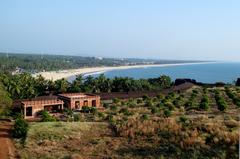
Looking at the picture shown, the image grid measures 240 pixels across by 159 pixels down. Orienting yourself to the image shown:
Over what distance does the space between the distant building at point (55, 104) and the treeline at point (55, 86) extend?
8.92 metres

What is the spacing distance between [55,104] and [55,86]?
1889 centimetres

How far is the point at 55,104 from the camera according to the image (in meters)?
47.4

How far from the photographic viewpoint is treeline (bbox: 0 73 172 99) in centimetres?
5797

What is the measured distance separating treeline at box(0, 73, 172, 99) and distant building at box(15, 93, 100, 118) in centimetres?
892

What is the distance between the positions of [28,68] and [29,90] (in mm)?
141960

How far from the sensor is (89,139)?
74.6 ft

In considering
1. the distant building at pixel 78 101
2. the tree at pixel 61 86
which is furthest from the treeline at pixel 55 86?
the distant building at pixel 78 101

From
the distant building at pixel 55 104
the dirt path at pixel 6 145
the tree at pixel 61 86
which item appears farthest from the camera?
the tree at pixel 61 86

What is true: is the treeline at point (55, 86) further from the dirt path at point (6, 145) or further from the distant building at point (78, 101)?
the dirt path at point (6, 145)

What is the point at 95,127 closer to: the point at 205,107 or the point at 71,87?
the point at 205,107

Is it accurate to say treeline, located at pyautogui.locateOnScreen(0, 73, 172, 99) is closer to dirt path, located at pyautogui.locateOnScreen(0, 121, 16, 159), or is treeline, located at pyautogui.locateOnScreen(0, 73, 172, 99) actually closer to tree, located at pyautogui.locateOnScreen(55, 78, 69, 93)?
tree, located at pyautogui.locateOnScreen(55, 78, 69, 93)

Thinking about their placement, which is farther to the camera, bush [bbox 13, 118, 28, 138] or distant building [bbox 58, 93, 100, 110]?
distant building [bbox 58, 93, 100, 110]

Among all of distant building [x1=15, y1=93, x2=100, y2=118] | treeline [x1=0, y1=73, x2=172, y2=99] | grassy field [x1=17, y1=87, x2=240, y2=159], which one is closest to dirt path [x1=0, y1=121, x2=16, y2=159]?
grassy field [x1=17, y1=87, x2=240, y2=159]

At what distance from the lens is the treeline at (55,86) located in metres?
58.0
